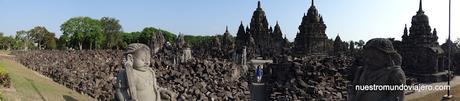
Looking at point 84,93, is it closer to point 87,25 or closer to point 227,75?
point 227,75

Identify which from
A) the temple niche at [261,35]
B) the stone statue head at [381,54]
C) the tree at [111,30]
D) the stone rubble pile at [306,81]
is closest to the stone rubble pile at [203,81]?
the stone rubble pile at [306,81]

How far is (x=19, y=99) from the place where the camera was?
50.9 feet

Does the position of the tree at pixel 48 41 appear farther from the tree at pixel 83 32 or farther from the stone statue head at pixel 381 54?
the stone statue head at pixel 381 54

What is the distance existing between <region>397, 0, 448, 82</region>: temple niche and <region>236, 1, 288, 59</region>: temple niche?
82.0 ft

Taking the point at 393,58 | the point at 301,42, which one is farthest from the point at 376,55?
the point at 301,42

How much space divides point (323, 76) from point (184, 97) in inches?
327

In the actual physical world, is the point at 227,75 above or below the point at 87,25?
below

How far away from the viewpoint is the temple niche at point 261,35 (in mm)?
58906

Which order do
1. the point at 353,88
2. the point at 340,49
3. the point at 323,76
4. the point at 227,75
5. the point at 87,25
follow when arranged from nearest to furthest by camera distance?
the point at 353,88
the point at 323,76
the point at 227,75
the point at 340,49
the point at 87,25

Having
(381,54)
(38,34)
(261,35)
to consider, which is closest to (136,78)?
(381,54)

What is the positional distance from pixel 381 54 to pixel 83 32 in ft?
312

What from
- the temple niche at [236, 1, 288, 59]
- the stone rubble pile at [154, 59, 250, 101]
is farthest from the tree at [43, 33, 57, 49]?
the stone rubble pile at [154, 59, 250, 101]

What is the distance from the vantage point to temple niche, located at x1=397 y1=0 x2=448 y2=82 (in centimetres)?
3162

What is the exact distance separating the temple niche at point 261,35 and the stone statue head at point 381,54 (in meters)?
50.4
